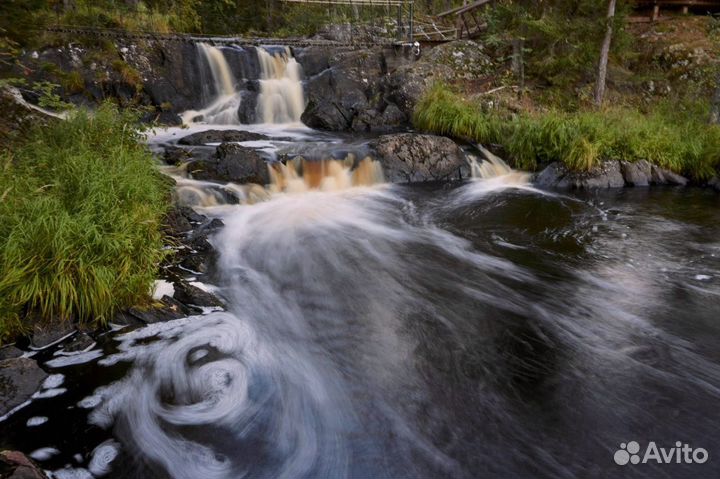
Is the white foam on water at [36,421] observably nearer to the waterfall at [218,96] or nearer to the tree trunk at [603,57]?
the waterfall at [218,96]

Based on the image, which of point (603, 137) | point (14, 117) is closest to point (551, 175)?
point (603, 137)

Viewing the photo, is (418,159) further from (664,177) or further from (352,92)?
(664,177)

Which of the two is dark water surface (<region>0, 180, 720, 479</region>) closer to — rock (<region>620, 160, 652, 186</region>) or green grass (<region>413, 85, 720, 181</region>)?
rock (<region>620, 160, 652, 186</region>)

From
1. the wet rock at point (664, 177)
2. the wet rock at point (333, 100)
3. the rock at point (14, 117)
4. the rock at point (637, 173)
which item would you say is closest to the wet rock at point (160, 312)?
the rock at point (14, 117)

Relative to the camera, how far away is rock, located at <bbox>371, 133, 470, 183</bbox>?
11180 millimetres

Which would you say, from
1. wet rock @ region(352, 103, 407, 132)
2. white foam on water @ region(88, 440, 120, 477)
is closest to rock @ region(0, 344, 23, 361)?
white foam on water @ region(88, 440, 120, 477)

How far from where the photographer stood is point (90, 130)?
288 inches

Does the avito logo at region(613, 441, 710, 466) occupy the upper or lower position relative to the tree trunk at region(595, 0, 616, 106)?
lower

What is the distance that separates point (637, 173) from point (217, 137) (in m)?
9.69

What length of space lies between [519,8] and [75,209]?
13.8 meters

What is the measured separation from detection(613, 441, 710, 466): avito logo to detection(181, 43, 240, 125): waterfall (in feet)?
41.1

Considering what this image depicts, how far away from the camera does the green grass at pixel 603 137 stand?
10.9 m

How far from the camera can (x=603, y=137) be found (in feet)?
35.5

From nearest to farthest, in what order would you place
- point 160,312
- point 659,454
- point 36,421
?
point 659,454, point 36,421, point 160,312
